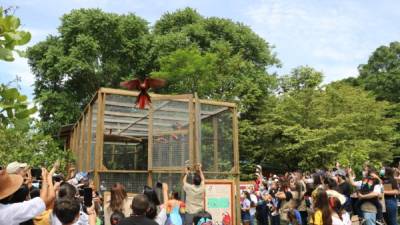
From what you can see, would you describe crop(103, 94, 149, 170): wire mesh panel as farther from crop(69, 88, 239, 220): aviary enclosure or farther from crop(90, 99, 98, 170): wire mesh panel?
crop(90, 99, 98, 170): wire mesh panel

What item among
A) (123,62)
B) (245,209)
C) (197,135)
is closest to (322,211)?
(197,135)

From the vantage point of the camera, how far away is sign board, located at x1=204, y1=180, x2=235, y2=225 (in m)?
11.2

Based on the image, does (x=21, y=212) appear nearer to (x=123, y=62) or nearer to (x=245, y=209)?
(x=245, y=209)

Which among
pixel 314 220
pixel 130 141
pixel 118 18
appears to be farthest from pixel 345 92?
pixel 314 220

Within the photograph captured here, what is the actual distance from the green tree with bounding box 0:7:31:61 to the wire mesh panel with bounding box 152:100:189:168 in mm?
8432

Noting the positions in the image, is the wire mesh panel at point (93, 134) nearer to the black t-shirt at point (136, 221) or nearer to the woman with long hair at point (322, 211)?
the woman with long hair at point (322, 211)

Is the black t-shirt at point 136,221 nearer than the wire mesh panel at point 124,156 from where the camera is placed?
Yes


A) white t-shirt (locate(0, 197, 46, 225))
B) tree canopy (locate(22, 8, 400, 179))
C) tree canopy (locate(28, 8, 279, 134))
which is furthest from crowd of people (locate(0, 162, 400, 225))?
tree canopy (locate(22, 8, 400, 179))

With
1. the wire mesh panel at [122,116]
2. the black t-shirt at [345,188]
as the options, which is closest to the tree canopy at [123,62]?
the wire mesh panel at [122,116]

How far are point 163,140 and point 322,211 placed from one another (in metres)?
5.50

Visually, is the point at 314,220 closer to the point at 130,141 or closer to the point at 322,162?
the point at 130,141

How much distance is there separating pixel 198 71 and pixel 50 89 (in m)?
9.90

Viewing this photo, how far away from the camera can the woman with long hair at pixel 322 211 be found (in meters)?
6.06

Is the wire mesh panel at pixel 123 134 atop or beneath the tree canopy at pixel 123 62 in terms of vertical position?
beneath
